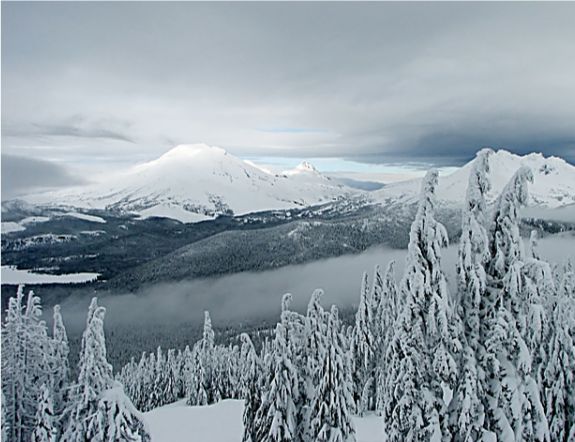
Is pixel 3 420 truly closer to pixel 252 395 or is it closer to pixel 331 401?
pixel 252 395

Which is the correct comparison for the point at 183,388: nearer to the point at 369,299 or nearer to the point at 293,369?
the point at 369,299

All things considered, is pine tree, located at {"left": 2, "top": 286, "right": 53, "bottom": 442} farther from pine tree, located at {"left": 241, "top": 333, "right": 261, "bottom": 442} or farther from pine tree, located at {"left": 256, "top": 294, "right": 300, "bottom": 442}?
pine tree, located at {"left": 256, "top": 294, "right": 300, "bottom": 442}

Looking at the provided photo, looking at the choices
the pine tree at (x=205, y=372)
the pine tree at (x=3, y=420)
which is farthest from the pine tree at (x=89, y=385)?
the pine tree at (x=205, y=372)

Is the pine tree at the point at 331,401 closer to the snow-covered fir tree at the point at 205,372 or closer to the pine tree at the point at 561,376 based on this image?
the pine tree at the point at 561,376

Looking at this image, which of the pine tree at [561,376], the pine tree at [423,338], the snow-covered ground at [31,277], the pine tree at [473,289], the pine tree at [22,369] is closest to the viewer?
the pine tree at [473,289]

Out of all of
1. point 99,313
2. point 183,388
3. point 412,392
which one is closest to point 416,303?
point 412,392
